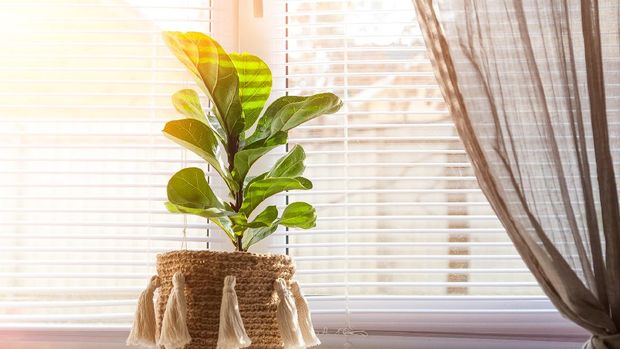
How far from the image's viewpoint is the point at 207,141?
5.26 ft

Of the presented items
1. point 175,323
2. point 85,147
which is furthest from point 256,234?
point 85,147

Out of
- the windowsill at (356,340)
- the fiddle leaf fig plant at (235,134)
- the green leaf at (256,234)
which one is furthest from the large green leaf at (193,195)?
the windowsill at (356,340)

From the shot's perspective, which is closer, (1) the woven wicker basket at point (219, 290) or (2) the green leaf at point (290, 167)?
(1) the woven wicker basket at point (219, 290)

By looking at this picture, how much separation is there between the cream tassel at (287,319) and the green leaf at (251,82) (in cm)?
35

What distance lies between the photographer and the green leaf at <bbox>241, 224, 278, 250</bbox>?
168 centimetres

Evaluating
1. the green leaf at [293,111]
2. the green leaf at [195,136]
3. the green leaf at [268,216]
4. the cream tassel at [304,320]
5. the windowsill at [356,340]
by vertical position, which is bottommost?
the windowsill at [356,340]

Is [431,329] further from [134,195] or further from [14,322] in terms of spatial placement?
[14,322]

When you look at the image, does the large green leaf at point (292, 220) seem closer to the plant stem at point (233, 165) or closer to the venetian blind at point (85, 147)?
the plant stem at point (233, 165)

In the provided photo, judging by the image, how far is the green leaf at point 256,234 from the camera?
5.52 feet

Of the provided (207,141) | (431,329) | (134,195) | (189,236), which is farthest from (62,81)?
(431,329)

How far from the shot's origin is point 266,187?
1.65m

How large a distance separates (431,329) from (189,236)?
638mm

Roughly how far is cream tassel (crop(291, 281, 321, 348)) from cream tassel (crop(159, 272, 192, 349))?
0.25 metres

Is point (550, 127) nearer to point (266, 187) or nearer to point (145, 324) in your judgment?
point (266, 187)
